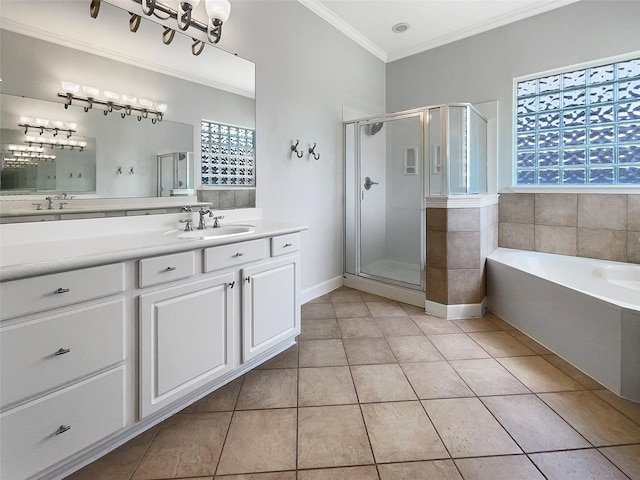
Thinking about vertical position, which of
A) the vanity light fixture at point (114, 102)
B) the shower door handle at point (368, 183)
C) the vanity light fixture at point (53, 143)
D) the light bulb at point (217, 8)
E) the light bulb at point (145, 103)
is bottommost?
the vanity light fixture at point (53, 143)

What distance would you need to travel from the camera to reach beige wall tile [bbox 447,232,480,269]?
2564mm

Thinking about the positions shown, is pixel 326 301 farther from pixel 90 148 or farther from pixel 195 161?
pixel 90 148

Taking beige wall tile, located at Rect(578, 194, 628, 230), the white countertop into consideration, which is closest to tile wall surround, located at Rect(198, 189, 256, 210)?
the white countertop

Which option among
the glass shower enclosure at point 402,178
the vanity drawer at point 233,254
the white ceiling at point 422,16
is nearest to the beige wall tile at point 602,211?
the glass shower enclosure at point 402,178

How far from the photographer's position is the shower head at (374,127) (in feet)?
10.4

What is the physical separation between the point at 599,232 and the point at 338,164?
236cm

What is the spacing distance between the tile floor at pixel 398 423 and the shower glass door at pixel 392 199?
112cm

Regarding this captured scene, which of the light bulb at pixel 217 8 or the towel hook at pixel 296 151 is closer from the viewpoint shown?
the light bulb at pixel 217 8

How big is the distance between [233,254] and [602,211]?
2.98 metres

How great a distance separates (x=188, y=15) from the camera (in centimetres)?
180

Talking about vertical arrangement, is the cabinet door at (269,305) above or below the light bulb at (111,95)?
below

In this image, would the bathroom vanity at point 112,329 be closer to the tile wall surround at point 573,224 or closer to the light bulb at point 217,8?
the light bulb at point 217,8

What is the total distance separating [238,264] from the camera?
5.46 feet

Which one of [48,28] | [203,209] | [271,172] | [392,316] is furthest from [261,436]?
[48,28]
